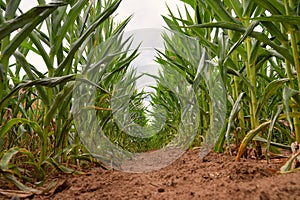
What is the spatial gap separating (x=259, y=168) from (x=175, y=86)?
1.55 metres

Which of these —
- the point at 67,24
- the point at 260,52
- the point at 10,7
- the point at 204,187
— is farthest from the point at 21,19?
the point at 260,52

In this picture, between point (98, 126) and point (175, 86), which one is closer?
point (98, 126)

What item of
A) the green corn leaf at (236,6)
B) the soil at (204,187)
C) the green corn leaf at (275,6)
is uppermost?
the green corn leaf at (236,6)

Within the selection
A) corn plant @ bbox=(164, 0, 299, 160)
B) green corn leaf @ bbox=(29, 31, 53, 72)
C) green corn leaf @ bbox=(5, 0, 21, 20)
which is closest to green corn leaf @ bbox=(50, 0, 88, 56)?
green corn leaf @ bbox=(29, 31, 53, 72)

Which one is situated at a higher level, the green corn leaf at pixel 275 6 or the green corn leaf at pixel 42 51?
the green corn leaf at pixel 275 6

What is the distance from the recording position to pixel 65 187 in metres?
0.80

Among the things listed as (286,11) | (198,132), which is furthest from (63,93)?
(198,132)

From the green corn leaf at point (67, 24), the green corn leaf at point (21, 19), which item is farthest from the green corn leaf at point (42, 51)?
the green corn leaf at point (21, 19)

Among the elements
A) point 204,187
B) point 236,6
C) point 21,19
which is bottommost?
point 204,187

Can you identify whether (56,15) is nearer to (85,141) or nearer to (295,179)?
(85,141)

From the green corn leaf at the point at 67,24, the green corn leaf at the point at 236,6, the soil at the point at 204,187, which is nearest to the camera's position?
the soil at the point at 204,187

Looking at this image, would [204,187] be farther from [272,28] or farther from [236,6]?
[236,6]

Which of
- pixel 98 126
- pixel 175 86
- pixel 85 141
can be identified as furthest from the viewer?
pixel 175 86

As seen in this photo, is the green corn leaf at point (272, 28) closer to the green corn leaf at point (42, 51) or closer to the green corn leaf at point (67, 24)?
the green corn leaf at point (67, 24)
